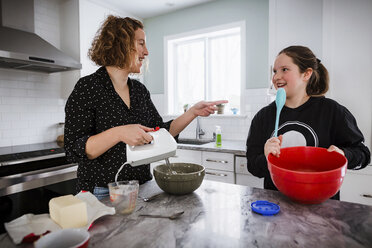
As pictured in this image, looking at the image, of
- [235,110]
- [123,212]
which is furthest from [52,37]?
[123,212]

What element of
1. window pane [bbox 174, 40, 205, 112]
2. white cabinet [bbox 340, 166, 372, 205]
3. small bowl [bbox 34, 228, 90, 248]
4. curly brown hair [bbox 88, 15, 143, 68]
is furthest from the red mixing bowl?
window pane [bbox 174, 40, 205, 112]

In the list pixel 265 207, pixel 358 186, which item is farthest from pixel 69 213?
pixel 358 186

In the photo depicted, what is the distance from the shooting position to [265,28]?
2881 mm

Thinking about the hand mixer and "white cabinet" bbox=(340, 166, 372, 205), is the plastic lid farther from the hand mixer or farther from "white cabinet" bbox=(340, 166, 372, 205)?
"white cabinet" bbox=(340, 166, 372, 205)

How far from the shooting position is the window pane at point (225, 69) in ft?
11.0

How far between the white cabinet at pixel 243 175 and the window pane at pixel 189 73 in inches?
58.0

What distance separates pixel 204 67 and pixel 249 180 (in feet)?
6.21

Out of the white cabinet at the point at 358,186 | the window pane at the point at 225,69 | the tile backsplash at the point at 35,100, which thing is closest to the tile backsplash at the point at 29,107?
the tile backsplash at the point at 35,100

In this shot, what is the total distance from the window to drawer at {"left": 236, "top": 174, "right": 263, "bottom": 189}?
3.98 ft

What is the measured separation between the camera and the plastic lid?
2.85 ft

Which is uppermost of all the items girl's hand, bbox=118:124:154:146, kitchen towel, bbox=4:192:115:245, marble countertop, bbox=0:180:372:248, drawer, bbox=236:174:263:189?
girl's hand, bbox=118:124:154:146

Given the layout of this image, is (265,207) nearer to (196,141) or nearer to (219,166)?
(219,166)

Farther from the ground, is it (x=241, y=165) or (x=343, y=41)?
(x=343, y=41)

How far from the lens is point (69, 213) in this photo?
769mm
